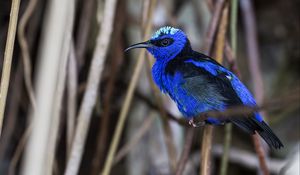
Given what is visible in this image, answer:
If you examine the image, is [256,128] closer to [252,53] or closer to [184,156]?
[184,156]

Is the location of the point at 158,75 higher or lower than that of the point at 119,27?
lower

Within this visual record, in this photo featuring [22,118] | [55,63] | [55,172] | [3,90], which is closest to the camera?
[55,63]

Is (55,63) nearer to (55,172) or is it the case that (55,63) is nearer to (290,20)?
(55,172)

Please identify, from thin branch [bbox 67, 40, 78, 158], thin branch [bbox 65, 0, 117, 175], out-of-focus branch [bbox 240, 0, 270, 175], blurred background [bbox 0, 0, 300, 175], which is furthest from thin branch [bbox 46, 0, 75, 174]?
out-of-focus branch [bbox 240, 0, 270, 175]

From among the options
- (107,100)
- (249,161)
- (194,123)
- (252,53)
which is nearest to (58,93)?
(194,123)

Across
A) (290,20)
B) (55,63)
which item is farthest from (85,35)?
(290,20)

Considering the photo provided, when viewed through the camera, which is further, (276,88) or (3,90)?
(276,88)

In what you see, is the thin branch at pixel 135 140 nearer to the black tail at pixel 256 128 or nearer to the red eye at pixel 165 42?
the red eye at pixel 165 42

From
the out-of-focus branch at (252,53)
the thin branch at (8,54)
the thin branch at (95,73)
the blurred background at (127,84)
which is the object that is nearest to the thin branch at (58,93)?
the blurred background at (127,84)
